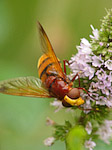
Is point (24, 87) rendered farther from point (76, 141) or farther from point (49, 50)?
point (76, 141)

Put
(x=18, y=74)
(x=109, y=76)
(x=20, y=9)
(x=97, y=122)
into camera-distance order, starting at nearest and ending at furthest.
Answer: (x=109, y=76)
(x=97, y=122)
(x=18, y=74)
(x=20, y=9)

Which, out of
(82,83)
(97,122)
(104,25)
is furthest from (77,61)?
(97,122)

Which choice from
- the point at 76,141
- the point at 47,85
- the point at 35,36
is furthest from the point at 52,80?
the point at 35,36

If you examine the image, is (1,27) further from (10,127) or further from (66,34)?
(10,127)

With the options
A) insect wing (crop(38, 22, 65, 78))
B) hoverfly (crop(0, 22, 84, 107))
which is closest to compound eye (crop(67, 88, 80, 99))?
hoverfly (crop(0, 22, 84, 107))

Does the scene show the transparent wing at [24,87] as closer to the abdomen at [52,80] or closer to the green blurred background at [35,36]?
the abdomen at [52,80]

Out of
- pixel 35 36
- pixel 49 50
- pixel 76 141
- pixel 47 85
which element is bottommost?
pixel 76 141
